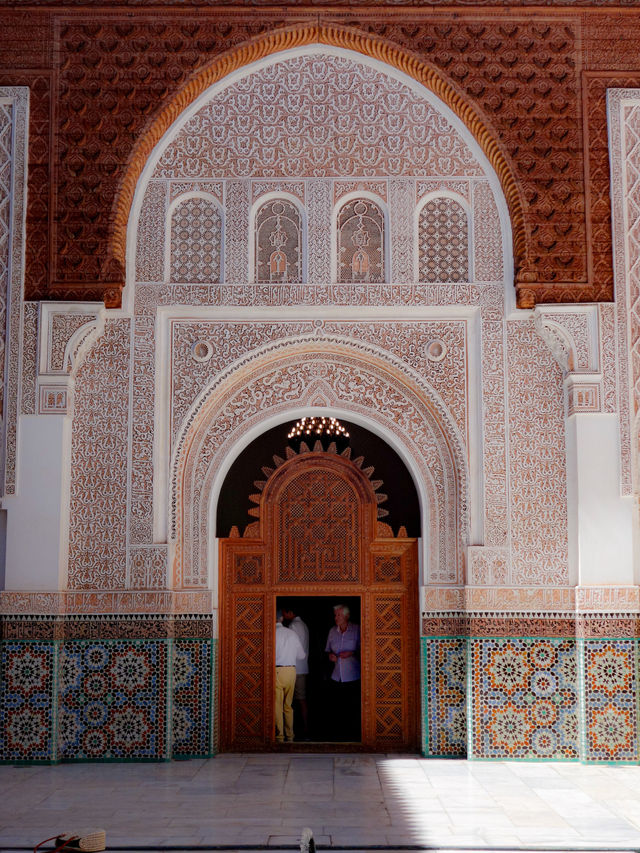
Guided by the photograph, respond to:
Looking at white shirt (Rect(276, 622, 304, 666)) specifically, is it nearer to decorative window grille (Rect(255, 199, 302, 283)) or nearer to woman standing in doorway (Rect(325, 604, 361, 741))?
woman standing in doorway (Rect(325, 604, 361, 741))

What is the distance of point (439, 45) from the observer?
220 inches

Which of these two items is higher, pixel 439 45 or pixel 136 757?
pixel 439 45

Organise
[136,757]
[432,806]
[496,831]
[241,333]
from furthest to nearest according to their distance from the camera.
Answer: [241,333] → [136,757] → [432,806] → [496,831]

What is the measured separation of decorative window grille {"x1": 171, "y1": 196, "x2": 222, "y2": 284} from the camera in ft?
18.2

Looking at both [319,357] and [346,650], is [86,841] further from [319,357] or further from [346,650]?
[319,357]

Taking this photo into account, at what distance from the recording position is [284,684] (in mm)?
5641

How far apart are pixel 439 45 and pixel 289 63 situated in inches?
32.7

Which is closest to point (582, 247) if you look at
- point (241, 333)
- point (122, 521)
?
point (241, 333)

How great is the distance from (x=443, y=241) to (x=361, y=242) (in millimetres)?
447

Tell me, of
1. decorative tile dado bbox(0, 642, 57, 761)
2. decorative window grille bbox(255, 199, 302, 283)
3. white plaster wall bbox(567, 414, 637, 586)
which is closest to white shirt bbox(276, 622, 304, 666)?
decorative tile dado bbox(0, 642, 57, 761)

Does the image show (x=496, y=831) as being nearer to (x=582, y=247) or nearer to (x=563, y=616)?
(x=563, y=616)

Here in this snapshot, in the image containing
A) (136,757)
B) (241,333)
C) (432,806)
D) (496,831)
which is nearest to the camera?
(496,831)

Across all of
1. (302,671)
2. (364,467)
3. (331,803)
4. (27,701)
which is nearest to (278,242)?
(364,467)

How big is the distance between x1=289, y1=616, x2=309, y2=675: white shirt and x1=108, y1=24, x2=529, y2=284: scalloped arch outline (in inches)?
88.8
